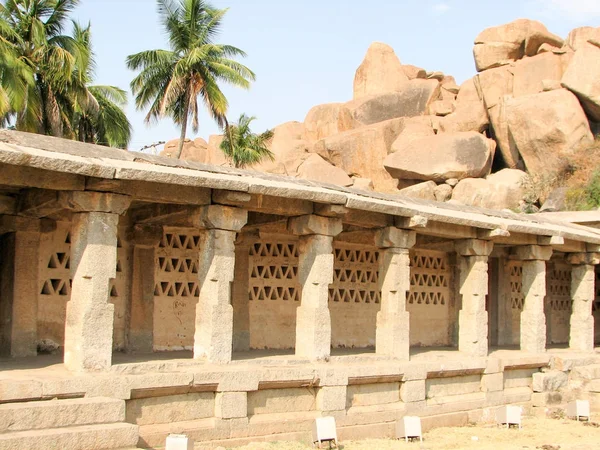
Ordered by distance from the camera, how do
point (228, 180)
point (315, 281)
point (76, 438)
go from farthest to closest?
point (315, 281) < point (228, 180) < point (76, 438)

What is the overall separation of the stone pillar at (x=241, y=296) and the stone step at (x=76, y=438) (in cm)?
411

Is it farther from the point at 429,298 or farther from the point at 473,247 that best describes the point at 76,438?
the point at 429,298

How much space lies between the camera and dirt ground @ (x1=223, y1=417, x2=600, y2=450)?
891 cm

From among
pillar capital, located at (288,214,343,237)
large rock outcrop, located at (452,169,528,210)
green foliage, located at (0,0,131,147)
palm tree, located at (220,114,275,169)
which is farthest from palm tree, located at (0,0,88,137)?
large rock outcrop, located at (452,169,528,210)

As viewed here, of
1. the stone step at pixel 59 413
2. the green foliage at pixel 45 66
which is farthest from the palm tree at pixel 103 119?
the stone step at pixel 59 413

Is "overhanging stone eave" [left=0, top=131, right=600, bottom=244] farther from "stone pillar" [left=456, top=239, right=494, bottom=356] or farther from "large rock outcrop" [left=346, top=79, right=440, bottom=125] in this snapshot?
"large rock outcrop" [left=346, top=79, right=440, bottom=125]

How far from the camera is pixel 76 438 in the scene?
615 cm

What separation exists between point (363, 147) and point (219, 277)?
68.9 ft

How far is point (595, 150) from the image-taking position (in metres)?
23.6

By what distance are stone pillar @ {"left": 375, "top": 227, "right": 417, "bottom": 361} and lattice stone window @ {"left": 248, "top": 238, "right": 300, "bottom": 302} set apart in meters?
1.57

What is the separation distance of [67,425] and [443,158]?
2147 centimetres

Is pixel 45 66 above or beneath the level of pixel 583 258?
above

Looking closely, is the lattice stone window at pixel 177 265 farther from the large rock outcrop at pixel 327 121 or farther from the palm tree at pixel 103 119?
the large rock outcrop at pixel 327 121

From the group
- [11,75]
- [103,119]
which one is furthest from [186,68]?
[11,75]
